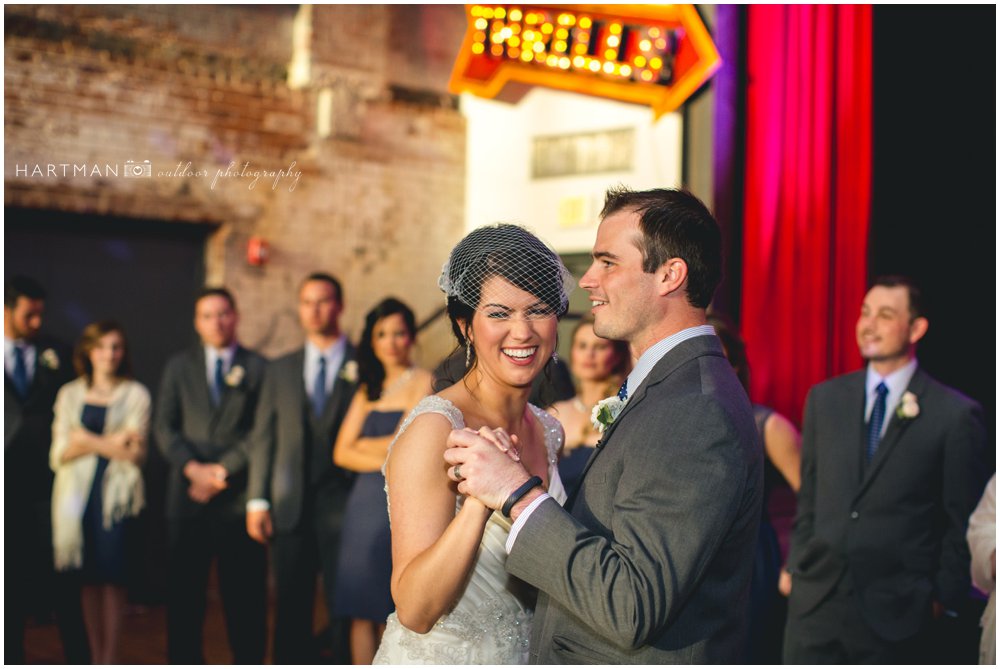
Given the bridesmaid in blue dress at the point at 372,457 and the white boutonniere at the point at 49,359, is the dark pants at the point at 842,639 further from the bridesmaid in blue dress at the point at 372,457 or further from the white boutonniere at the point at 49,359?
the white boutonniere at the point at 49,359

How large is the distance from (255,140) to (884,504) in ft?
16.3

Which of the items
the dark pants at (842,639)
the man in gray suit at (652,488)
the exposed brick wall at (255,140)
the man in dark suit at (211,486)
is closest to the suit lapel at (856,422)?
the dark pants at (842,639)

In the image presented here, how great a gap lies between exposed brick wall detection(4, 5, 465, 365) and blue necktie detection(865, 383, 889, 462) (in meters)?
4.35

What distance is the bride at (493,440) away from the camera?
1.79 metres

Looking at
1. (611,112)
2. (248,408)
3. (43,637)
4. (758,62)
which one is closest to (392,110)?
(611,112)

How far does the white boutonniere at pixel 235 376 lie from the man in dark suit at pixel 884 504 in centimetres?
254

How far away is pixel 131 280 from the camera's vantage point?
6871 millimetres

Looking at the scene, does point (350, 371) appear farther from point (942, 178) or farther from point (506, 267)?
point (942, 178)

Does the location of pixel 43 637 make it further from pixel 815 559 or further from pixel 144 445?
pixel 815 559

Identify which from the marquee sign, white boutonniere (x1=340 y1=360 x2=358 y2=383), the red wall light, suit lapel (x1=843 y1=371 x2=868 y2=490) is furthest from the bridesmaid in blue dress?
the red wall light

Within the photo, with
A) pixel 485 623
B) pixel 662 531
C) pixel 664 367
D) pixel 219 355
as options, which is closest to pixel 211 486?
pixel 219 355

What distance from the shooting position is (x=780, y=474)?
3842mm

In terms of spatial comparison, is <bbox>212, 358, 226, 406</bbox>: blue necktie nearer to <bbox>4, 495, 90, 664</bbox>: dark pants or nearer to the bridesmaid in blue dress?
the bridesmaid in blue dress

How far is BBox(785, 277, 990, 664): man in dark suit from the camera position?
11.5ft
